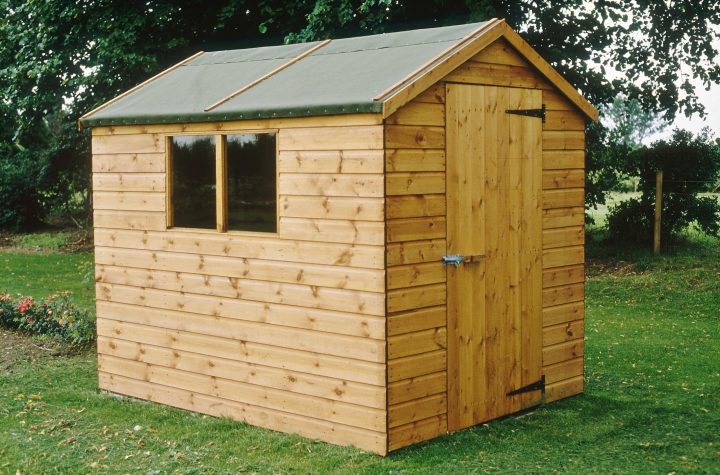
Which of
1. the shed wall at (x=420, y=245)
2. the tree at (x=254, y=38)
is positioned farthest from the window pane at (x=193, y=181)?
the tree at (x=254, y=38)

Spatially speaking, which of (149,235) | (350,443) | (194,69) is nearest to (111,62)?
(194,69)

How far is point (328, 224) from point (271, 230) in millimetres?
637

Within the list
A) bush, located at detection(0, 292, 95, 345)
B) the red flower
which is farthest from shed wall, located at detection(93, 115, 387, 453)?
the red flower

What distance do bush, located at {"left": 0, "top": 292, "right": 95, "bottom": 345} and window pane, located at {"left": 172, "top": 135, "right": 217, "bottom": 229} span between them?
3472mm

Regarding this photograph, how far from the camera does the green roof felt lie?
284 inches

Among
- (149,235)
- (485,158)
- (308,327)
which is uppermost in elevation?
(485,158)

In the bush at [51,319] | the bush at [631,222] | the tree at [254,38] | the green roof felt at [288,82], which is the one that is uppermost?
the tree at [254,38]

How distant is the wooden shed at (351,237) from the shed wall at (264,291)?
0.05ft

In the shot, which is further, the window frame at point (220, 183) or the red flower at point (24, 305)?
the red flower at point (24, 305)

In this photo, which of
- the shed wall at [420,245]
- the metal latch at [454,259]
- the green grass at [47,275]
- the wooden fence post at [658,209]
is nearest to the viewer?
the shed wall at [420,245]

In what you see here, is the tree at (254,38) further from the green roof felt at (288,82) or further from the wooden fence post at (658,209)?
the green roof felt at (288,82)

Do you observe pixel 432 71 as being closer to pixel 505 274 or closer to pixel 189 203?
pixel 505 274

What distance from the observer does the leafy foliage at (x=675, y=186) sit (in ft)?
58.0

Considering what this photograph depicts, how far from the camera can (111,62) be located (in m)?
18.0
